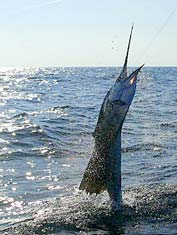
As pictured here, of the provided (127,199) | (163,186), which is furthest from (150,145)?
(127,199)

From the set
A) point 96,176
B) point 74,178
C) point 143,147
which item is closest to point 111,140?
point 96,176

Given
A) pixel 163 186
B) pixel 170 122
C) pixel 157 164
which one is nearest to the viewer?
pixel 163 186

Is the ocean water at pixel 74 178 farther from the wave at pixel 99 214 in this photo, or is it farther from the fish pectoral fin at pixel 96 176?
the fish pectoral fin at pixel 96 176

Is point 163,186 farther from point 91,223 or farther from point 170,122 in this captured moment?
point 170,122

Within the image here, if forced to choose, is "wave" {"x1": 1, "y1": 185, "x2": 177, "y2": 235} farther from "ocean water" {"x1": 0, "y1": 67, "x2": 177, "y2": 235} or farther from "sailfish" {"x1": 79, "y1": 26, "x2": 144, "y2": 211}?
"sailfish" {"x1": 79, "y1": 26, "x2": 144, "y2": 211}

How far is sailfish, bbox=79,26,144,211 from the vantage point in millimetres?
7660

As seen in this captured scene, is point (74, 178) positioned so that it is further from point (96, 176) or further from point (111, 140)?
point (111, 140)

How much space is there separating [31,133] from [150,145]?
5.17 meters

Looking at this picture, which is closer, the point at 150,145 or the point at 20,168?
the point at 20,168

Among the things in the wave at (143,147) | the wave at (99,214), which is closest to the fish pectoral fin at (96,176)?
the wave at (99,214)

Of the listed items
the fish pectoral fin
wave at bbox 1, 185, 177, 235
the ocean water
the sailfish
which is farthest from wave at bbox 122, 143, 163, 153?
the fish pectoral fin

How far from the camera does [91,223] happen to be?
8.26 metres

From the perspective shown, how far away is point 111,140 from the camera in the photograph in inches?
319

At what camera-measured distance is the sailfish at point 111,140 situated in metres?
7.66
